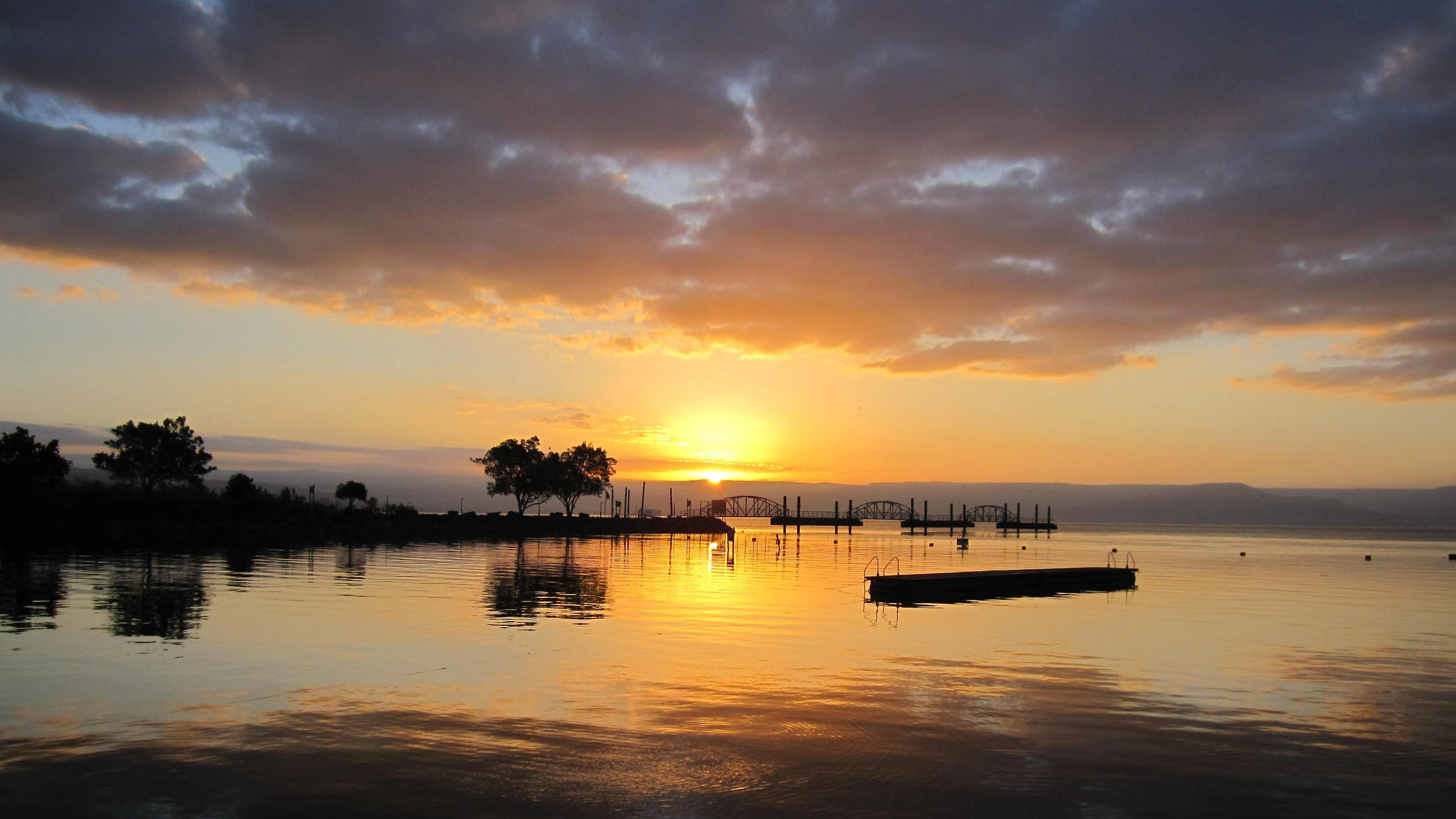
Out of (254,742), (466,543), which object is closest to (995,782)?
(254,742)

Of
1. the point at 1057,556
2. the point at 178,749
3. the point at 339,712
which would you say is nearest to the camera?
the point at 178,749

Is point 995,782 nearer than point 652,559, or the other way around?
point 995,782

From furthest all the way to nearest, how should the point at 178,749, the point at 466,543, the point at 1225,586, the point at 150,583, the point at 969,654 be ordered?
1. the point at 466,543
2. the point at 1225,586
3. the point at 150,583
4. the point at 969,654
5. the point at 178,749

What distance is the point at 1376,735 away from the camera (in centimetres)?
1780

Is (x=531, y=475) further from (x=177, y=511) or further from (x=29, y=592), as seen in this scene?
(x=29, y=592)

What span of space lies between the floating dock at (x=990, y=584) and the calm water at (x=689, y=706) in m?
3.27

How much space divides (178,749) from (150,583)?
31.2 m

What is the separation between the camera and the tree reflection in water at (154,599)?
2703 centimetres

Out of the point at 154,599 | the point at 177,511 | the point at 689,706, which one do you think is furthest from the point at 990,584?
the point at 177,511

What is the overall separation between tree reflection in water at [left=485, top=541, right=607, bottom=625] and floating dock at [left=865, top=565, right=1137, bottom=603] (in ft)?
45.1

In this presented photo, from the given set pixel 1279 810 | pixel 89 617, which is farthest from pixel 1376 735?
pixel 89 617

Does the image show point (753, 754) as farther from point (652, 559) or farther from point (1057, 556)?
point (1057, 556)

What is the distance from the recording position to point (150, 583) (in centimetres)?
4050

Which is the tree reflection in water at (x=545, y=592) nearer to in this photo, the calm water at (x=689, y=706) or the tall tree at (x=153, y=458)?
the calm water at (x=689, y=706)
